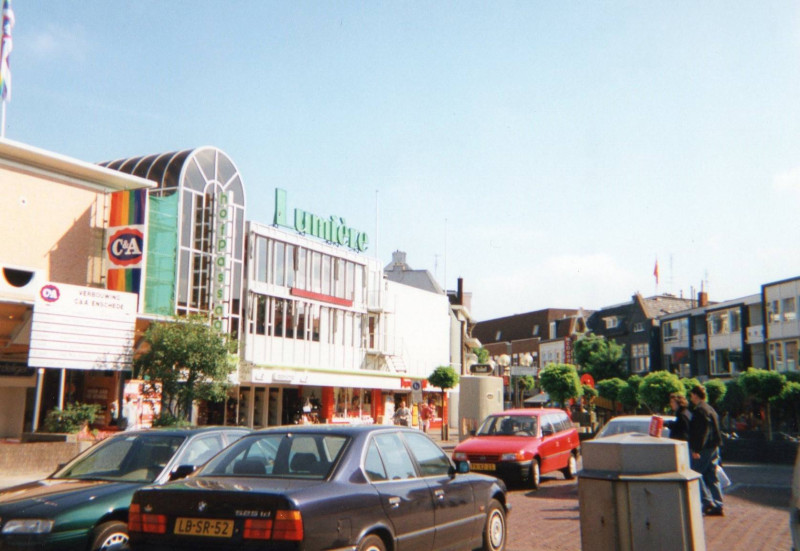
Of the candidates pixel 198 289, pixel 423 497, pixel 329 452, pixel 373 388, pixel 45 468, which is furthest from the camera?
pixel 373 388

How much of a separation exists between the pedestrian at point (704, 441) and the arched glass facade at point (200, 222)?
24050mm

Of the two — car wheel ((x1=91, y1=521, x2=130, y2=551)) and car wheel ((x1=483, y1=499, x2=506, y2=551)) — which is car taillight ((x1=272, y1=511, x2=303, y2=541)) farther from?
car wheel ((x1=483, y1=499, x2=506, y2=551))

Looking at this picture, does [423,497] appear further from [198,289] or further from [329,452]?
[198,289]

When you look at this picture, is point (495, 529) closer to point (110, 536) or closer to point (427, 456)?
point (427, 456)

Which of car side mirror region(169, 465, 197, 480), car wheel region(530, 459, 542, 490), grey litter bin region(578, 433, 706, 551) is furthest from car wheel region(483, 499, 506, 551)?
car wheel region(530, 459, 542, 490)

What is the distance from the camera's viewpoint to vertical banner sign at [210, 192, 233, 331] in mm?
33344

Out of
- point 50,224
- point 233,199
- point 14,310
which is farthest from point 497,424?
point 233,199

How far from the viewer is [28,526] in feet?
22.1

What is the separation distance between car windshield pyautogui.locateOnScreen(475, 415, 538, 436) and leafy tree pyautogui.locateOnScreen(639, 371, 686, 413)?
14.5m

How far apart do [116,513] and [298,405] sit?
34.2m

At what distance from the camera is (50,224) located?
2659 cm

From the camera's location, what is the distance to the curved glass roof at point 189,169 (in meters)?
33.7

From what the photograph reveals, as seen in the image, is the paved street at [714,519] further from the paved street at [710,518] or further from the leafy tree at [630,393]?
the leafy tree at [630,393]

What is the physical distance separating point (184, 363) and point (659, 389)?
17691mm
